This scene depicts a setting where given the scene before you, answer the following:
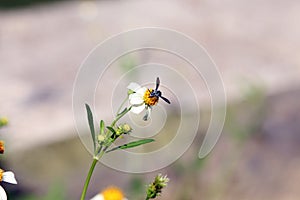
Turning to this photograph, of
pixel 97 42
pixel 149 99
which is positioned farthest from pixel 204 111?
pixel 149 99

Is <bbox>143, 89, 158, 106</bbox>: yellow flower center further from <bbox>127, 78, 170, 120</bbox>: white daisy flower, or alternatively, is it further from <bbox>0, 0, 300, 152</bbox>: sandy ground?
<bbox>0, 0, 300, 152</bbox>: sandy ground

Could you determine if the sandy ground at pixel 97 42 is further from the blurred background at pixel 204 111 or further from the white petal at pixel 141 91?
the white petal at pixel 141 91

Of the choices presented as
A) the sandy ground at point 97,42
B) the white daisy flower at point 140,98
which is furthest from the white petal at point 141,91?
the sandy ground at point 97,42

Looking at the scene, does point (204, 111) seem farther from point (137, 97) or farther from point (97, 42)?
point (137, 97)

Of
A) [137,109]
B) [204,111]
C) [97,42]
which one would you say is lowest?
[137,109]

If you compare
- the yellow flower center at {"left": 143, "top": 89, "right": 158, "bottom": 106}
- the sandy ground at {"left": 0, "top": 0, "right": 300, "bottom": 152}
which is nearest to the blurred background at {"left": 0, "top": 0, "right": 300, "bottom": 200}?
the sandy ground at {"left": 0, "top": 0, "right": 300, "bottom": 152}
